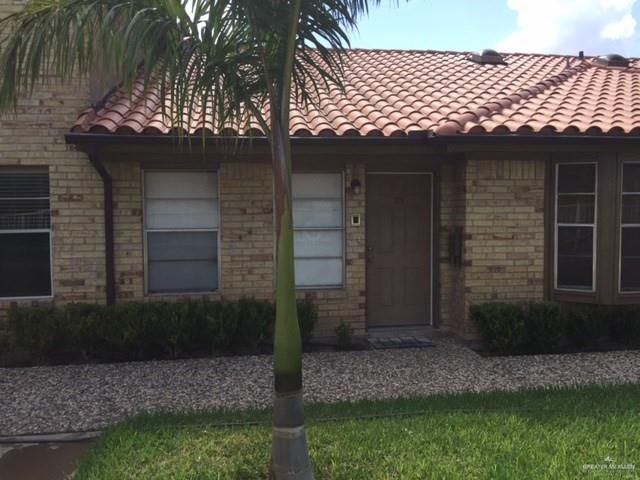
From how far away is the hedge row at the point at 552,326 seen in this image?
7.07 m

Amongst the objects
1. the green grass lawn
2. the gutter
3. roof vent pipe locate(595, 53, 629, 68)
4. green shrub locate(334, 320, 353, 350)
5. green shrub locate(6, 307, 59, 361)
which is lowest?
the green grass lawn

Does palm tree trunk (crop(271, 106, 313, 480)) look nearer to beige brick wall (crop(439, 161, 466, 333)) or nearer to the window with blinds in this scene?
beige brick wall (crop(439, 161, 466, 333))

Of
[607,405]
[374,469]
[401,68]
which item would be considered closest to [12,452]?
[374,469]

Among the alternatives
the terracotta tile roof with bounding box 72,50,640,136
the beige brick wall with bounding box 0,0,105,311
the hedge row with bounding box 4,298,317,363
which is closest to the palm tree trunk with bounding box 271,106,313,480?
the terracotta tile roof with bounding box 72,50,640,136

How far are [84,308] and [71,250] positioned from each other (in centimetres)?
82

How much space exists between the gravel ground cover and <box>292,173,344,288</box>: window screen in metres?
1.23

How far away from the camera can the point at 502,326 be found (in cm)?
705

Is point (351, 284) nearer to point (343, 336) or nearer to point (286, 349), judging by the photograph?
point (343, 336)

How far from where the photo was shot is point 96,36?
3713mm

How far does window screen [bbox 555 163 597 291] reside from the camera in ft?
24.4

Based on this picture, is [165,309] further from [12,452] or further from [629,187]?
[629,187]

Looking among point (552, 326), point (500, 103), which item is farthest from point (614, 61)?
point (552, 326)

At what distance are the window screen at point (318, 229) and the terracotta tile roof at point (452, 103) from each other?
0.91m

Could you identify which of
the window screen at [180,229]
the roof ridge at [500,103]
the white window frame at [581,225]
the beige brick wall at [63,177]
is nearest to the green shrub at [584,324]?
the white window frame at [581,225]
